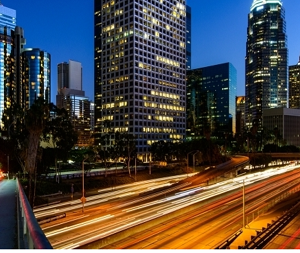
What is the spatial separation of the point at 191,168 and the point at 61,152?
5132 centimetres

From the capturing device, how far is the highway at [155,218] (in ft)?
107

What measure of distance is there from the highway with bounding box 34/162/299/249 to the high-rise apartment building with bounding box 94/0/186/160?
304 ft

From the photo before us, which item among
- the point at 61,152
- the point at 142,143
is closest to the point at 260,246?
the point at 61,152

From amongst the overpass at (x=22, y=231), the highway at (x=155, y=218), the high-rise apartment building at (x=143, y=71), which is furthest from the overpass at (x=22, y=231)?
the high-rise apartment building at (x=143, y=71)

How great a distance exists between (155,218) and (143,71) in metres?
126

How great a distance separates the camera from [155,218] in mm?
39625

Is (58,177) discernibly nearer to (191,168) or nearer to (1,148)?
(1,148)

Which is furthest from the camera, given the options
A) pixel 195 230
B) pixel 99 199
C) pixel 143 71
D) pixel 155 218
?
pixel 143 71

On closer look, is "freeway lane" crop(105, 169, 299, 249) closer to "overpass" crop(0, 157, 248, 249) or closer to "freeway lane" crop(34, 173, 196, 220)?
"freeway lane" crop(34, 173, 196, 220)

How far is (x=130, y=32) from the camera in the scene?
515 ft

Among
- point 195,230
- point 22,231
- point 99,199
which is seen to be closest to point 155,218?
point 195,230

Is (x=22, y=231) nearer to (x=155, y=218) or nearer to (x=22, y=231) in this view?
(x=22, y=231)

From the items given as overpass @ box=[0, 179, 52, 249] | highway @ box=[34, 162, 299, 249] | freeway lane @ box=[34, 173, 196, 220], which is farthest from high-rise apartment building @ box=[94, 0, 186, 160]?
overpass @ box=[0, 179, 52, 249]

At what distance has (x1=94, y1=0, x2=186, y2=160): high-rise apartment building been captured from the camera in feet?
510
